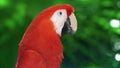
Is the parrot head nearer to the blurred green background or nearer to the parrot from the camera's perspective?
the parrot

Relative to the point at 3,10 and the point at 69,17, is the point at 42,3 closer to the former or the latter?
the point at 3,10

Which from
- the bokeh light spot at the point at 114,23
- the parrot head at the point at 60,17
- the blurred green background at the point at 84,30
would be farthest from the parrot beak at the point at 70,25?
the bokeh light spot at the point at 114,23

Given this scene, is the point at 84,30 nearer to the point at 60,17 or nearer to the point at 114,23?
the point at 114,23

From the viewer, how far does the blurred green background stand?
1147 mm

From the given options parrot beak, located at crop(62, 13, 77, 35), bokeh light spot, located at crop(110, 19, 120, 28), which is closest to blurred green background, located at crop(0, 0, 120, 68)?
bokeh light spot, located at crop(110, 19, 120, 28)

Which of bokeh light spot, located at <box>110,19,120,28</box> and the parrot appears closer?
the parrot

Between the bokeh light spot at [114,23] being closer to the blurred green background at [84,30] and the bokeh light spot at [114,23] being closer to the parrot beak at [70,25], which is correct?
the blurred green background at [84,30]

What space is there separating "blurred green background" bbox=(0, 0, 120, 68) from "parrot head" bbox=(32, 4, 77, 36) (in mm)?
296

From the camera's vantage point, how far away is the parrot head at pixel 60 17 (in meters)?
0.82

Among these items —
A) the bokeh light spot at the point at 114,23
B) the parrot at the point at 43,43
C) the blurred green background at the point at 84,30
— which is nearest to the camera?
the parrot at the point at 43,43

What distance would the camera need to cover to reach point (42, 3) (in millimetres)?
A: 1148

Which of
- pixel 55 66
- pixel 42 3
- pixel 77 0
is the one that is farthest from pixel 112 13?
pixel 55 66

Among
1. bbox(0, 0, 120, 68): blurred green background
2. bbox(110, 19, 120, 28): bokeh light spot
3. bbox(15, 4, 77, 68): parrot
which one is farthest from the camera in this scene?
bbox(110, 19, 120, 28): bokeh light spot

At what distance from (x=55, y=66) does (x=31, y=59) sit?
0.08 m
